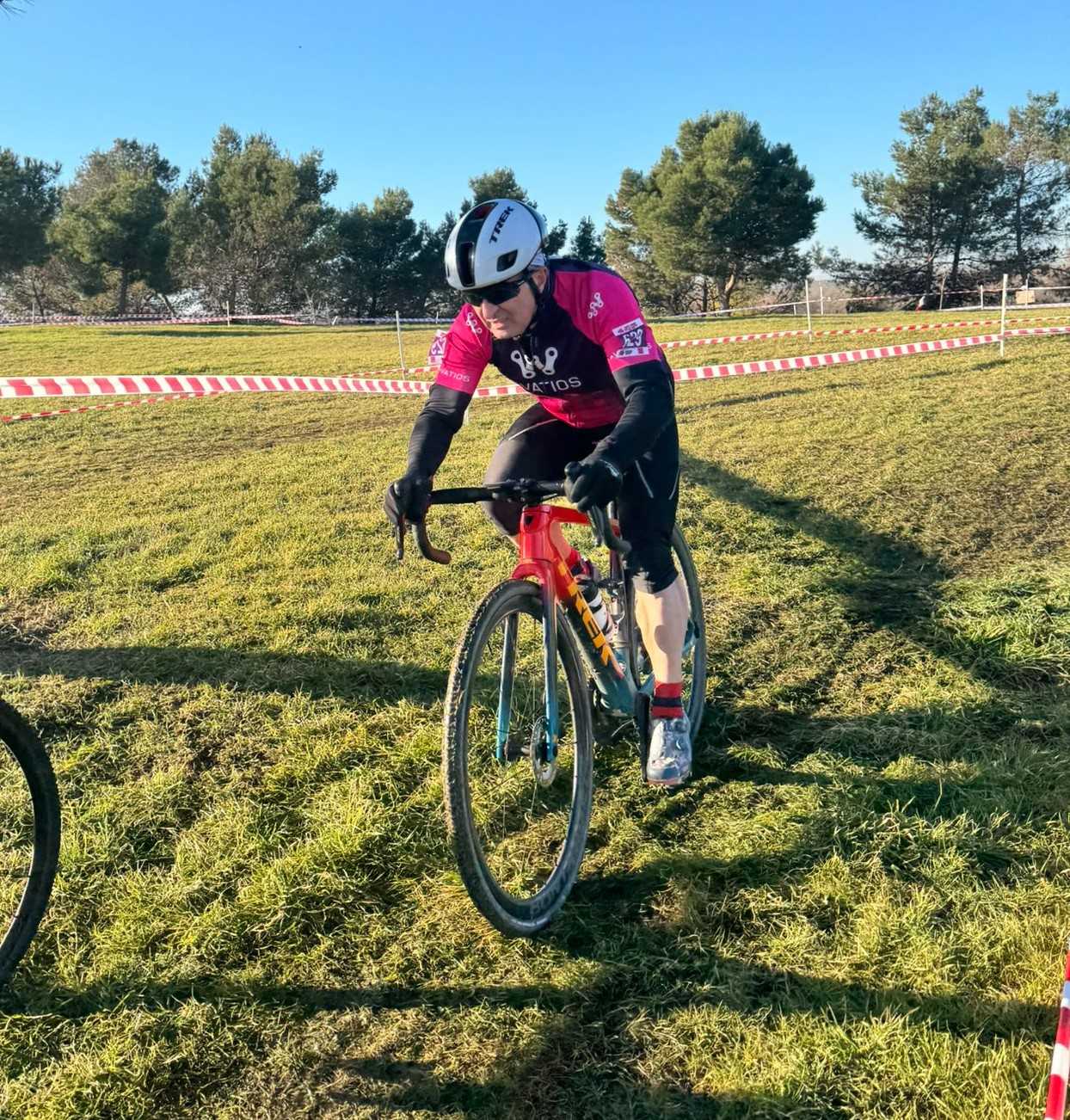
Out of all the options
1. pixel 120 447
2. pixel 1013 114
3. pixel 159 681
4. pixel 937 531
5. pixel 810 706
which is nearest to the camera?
pixel 810 706

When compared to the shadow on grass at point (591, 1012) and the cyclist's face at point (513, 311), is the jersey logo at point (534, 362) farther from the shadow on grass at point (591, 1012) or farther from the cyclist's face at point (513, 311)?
the shadow on grass at point (591, 1012)

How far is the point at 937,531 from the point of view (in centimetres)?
633

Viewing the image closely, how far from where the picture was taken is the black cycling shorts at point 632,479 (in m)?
3.25

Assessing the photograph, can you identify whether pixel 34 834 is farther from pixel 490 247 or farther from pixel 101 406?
pixel 101 406

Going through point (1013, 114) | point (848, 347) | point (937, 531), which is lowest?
point (937, 531)

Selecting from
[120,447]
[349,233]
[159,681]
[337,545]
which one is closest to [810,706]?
[159,681]

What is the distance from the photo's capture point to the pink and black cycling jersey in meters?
3.08

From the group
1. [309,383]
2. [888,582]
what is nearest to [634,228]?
[309,383]

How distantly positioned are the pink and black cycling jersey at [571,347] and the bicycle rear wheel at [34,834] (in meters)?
1.87

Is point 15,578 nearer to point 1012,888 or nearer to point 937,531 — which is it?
point 1012,888

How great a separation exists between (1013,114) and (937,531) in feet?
210

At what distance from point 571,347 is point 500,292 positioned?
0.41 metres

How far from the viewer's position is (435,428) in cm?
319

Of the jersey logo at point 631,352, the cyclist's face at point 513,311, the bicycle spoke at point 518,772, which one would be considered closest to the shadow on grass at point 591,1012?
the bicycle spoke at point 518,772
